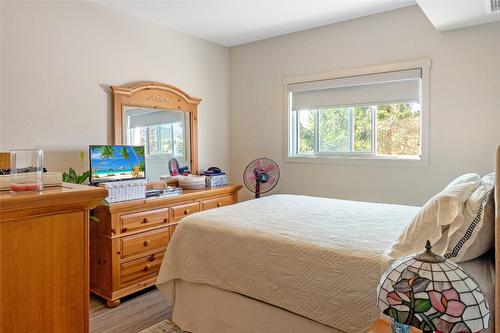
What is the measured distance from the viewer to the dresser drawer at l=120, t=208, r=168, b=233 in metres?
2.78

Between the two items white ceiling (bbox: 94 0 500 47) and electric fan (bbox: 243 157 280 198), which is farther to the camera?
electric fan (bbox: 243 157 280 198)

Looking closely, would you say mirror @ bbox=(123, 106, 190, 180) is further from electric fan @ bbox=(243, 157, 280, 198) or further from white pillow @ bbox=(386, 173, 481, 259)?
white pillow @ bbox=(386, 173, 481, 259)

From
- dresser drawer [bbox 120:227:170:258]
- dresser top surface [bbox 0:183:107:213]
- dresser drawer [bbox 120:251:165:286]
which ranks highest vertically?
dresser top surface [bbox 0:183:107:213]

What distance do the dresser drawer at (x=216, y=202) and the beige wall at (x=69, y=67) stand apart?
3.68ft

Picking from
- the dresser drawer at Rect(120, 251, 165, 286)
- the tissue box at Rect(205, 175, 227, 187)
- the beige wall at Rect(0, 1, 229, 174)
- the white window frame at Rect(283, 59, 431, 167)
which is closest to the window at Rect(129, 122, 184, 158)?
the beige wall at Rect(0, 1, 229, 174)

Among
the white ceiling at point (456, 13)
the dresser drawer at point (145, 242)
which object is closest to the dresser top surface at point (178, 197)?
the dresser drawer at point (145, 242)

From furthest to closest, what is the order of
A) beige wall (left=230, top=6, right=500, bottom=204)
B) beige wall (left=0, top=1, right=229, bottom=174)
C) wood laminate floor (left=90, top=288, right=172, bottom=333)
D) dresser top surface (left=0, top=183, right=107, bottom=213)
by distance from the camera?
beige wall (left=230, top=6, right=500, bottom=204)
beige wall (left=0, top=1, right=229, bottom=174)
wood laminate floor (left=90, top=288, right=172, bottom=333)
dresser top surface (left=0, top=183, right=107, bottom=213)

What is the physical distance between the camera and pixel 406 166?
328 centimetres

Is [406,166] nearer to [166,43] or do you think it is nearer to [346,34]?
[346,34]

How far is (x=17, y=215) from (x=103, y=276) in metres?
2.29

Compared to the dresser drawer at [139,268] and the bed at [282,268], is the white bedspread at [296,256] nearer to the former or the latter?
the bed at [282,268]

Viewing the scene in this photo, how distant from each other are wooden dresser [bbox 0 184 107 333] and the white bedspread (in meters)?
1.10

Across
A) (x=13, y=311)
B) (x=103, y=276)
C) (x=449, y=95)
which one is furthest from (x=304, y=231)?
(x=449, y=95)

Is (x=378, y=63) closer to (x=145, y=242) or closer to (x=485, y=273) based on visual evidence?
(x=485, y=273)
